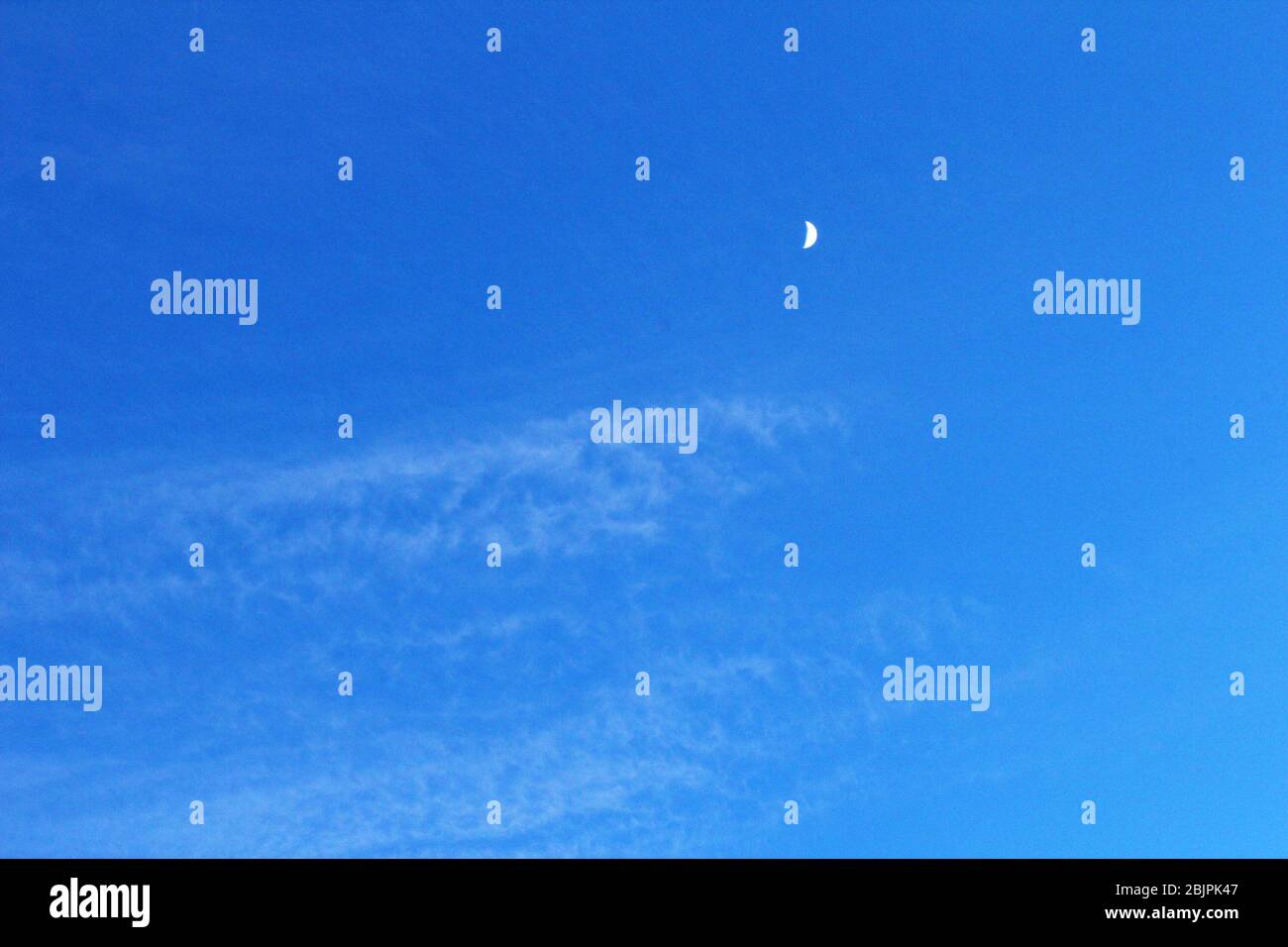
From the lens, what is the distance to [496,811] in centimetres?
1404
